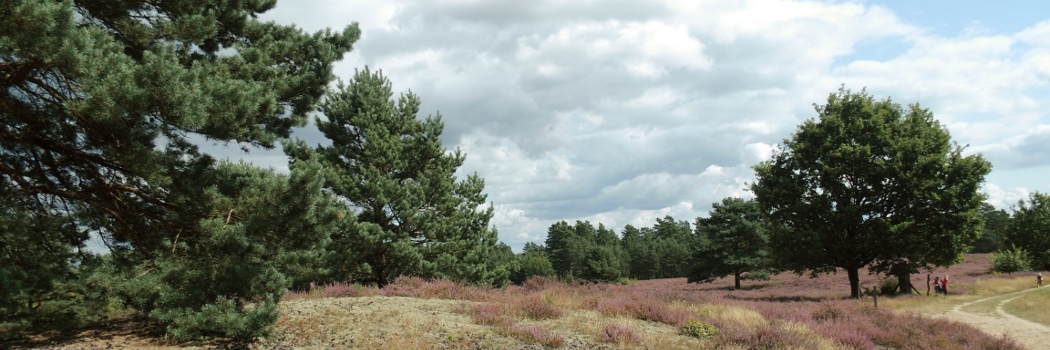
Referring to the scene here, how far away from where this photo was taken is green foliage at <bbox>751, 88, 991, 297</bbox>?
2484 centimetres

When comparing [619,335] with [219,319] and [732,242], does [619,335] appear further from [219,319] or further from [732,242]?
[732,242]

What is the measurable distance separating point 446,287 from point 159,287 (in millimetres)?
8046

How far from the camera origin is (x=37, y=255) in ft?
27.8

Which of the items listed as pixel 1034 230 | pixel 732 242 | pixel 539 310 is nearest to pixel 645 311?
pixel 539 310

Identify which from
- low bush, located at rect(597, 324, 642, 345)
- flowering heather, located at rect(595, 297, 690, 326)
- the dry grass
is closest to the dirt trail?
the dry grass

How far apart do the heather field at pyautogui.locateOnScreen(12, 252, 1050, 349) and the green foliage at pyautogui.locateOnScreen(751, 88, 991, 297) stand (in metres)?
9.59

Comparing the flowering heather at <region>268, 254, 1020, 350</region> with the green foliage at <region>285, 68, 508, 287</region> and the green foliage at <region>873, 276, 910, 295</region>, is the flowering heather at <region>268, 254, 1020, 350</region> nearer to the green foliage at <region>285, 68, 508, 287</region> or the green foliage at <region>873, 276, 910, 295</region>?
the green foliage at <region>285, 68, 508, 287</region>

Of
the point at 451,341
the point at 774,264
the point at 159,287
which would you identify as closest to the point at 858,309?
A: the point at 774,264

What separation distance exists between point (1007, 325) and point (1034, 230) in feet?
149

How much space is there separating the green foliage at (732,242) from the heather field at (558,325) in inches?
1129

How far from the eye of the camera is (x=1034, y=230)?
5144cm

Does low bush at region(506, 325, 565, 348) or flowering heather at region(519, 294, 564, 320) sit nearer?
low bush at region(506, 325, 565, 348)

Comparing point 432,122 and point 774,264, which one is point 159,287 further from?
point 774,264

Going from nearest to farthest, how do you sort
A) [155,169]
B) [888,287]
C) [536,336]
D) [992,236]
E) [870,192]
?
[155,169] → [536,336] → [870,192] → [888,287] → [992,236]
